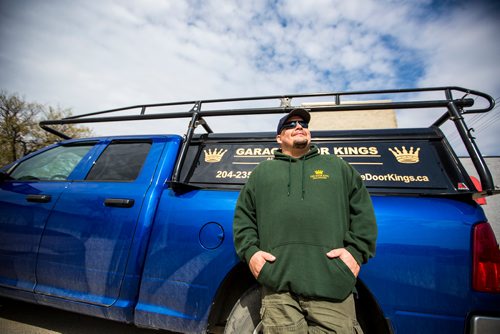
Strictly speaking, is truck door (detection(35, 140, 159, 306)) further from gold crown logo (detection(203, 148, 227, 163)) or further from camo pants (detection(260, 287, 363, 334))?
camo pants (detection(260, 287, 363, 334))

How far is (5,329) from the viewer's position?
2.49 metres

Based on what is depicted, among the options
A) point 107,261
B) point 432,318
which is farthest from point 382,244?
point 107,261

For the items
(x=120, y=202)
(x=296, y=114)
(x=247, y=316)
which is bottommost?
(x=247, y=316)

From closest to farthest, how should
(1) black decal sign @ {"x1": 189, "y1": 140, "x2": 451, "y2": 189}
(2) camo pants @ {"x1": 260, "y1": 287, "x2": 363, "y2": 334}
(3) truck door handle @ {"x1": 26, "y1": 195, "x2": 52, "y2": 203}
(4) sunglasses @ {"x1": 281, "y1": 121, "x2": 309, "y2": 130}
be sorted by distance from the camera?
1. (2) camo pants @ {"x1": 260, "y1": 287, "x2": 363, "y2": 334}
2. (4) sunglasses @ {"x1": 281, "y1": 121, "x2": 309, "y2": 130}
3. (1) black decal sign @ {"x1": 189, "y1": 140, "x2": 451, "y2": 189}
4. (3) truck door handle @ {"x1": 26, "y1": 195, "x2": 52, "y2": 203}

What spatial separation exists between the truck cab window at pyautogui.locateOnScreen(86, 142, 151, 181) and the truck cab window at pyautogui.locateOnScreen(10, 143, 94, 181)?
332mm

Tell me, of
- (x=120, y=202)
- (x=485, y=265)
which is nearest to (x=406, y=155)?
(x=485, y=265)

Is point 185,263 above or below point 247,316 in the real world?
above

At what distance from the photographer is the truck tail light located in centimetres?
130

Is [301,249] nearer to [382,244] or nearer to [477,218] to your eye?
[382,244]

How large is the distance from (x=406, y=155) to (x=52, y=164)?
12.6 ft

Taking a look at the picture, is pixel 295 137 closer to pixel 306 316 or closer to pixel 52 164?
pixel 306 316

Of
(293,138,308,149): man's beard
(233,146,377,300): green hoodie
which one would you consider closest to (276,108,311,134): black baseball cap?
(293,138,308,149): man's beard

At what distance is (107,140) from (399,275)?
10.3 feet

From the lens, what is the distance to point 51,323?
104 inches
